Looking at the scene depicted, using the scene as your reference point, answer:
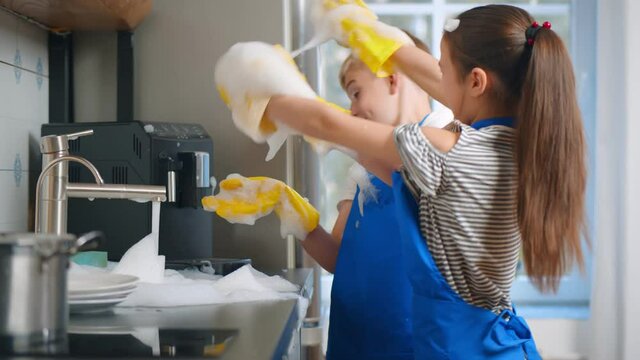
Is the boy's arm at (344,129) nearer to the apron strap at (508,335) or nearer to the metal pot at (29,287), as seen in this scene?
the apron strap at (508,335)

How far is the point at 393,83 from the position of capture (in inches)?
74.8

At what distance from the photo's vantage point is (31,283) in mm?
855

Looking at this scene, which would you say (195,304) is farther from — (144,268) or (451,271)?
(451,271)

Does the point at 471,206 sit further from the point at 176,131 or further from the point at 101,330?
the point at 176,131

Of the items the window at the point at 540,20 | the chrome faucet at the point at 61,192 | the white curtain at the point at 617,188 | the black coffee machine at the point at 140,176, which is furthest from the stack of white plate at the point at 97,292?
the white curtain at the point at 617,188

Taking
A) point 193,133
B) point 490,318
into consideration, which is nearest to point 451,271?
point 490,318

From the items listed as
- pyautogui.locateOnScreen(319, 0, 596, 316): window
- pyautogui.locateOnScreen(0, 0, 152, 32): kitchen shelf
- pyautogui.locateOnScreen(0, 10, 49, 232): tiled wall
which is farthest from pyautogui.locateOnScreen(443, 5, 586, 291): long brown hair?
pyautogui.locateOnScreen(319, 0, 596, 316): window

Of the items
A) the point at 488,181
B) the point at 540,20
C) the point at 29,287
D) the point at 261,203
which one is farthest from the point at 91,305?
the point at 540,20

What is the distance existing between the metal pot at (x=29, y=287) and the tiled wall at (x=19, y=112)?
1065 mm

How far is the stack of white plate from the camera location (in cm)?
115

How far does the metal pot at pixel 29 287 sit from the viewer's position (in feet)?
2.79

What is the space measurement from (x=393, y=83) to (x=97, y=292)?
965mm

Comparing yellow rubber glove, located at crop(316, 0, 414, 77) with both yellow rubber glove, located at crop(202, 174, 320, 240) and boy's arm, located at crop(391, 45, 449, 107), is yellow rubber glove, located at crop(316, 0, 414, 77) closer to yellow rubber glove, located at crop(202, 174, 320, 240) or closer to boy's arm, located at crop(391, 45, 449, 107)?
boy's arm, located at crop(391, 45, 449, 107)

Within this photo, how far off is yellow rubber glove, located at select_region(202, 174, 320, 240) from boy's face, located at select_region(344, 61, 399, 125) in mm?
256
